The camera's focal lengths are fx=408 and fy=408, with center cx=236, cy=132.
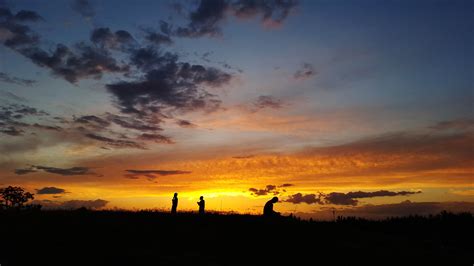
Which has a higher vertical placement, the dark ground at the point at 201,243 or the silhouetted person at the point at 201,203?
the silhouetted person at the point at 201,203

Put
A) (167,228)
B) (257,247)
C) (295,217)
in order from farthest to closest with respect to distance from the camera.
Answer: (295,217), (167,228), (257,247)

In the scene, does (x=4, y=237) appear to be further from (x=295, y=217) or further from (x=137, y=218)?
(x=295, y=217)

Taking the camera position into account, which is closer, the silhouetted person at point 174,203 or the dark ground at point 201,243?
the dark ground at point 201,243

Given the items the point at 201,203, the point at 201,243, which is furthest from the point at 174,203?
the point at 201,243

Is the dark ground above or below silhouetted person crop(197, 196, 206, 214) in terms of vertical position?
below

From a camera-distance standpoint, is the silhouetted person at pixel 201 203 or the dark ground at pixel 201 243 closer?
the dark ground at pixel 201 243

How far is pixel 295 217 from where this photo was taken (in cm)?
3138

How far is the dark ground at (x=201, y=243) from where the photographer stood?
18.4 m

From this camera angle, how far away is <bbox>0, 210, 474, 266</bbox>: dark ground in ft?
60.3

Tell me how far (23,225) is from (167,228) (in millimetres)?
7970

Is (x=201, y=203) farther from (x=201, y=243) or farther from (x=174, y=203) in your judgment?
(x=201, y=243)

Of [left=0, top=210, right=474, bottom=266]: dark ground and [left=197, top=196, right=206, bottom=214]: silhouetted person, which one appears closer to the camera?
[left=0, top=210, right=474, bottom=266]: dark ground

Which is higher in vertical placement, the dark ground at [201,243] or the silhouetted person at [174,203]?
the silhouetted person at [174,203]

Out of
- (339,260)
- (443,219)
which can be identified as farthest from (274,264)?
(443,219)
